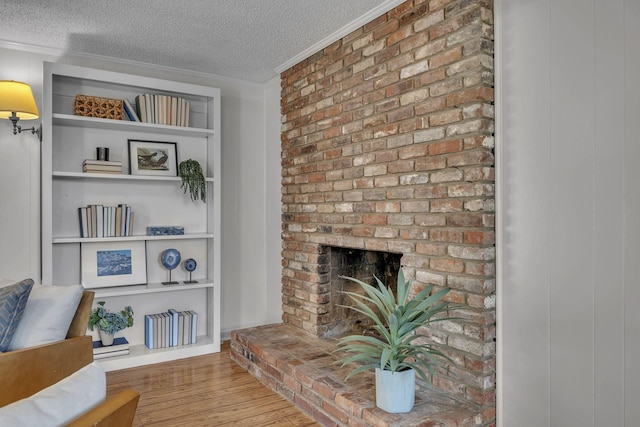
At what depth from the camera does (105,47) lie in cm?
343

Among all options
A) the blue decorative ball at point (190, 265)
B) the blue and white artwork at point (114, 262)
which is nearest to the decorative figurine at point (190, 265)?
the blue decorative ball at point (190, 265)

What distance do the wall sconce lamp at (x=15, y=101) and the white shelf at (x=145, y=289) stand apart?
1359 millimetres

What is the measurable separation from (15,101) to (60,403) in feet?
8.59

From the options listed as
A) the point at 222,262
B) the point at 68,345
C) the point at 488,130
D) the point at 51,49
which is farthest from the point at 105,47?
the point at 488,130

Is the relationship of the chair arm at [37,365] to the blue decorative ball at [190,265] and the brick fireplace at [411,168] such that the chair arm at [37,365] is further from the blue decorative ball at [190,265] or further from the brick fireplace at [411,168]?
the blue decorative ball at [190,265]

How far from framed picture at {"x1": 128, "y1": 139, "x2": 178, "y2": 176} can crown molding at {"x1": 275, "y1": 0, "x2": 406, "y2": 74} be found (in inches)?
46.7

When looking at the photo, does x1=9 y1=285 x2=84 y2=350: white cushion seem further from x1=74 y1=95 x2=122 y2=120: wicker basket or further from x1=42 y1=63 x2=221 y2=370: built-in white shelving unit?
x1=74 y1=95 x2=122 y2=120: wicker basket

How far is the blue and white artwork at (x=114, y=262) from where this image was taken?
3.53m

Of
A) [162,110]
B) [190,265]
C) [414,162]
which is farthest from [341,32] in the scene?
[190,265]

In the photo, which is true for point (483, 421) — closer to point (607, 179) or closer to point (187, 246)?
point (607, 179)

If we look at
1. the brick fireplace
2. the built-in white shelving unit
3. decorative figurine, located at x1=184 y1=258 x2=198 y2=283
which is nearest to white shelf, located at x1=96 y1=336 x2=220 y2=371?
the built-in white shelving unit

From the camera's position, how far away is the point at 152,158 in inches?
147

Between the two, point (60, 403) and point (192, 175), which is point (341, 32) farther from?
point (60, 403)

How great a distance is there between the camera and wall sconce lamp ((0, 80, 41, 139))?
287cm
